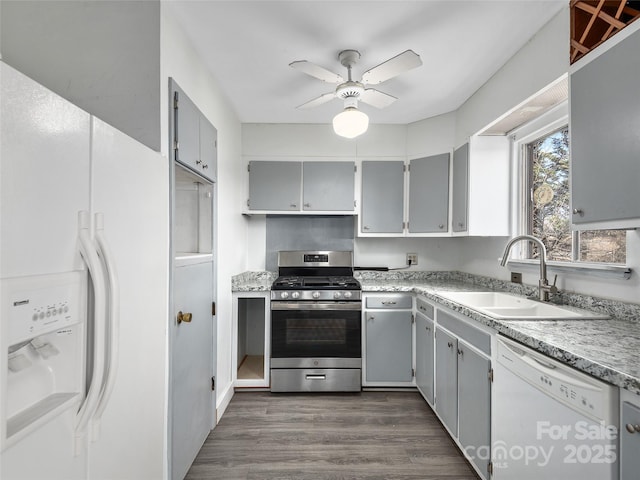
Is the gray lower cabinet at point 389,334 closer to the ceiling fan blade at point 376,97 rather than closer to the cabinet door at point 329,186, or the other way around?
the cabinet door at point 329,186

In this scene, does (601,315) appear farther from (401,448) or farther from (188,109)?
(188,109)

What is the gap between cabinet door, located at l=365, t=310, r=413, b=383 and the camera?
280 centimetres

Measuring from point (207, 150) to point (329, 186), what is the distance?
134 cm

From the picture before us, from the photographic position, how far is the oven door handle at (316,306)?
8.97ft

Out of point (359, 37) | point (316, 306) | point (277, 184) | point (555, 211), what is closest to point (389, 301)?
point (316, 306)

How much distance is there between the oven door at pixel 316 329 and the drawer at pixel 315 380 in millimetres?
127

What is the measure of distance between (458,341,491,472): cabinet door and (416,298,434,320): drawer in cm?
50

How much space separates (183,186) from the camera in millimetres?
2000

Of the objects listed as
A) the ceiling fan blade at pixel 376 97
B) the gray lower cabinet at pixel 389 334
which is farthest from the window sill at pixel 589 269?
the ceiling fan blade at pixel 376 97

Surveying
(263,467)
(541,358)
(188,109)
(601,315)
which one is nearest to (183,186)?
(188,109)

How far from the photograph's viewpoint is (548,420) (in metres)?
1.16

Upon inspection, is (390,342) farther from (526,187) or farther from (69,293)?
(69,293)

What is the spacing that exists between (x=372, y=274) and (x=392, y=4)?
2.30m

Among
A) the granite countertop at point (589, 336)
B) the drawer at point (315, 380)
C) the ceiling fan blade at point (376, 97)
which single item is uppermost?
the ceiling fan blade at point (376, 97)
